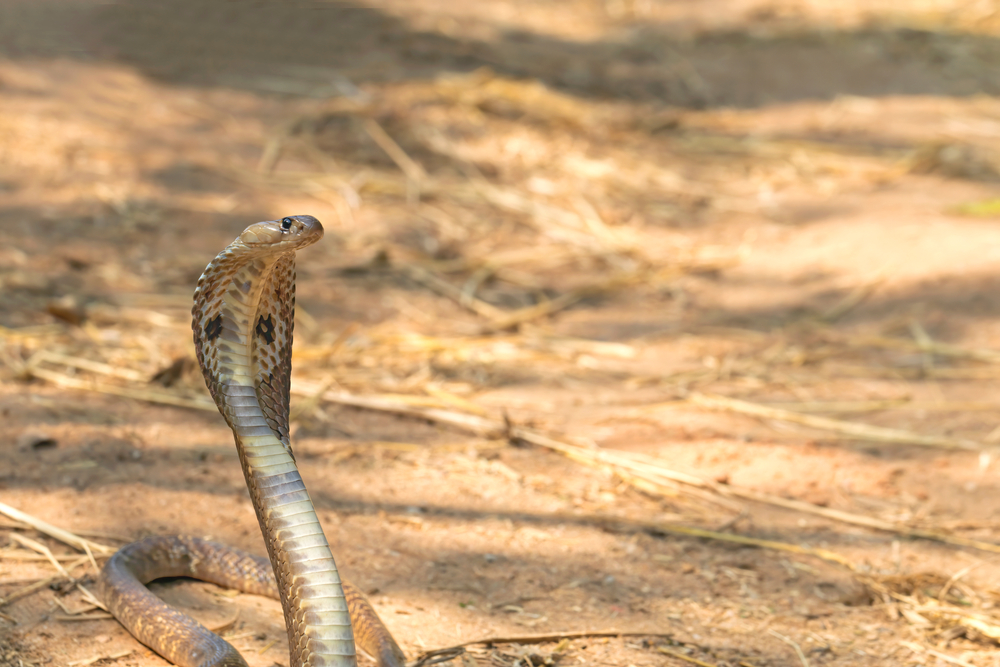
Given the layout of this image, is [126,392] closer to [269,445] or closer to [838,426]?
[269,445]

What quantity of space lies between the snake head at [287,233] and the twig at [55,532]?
138 cm

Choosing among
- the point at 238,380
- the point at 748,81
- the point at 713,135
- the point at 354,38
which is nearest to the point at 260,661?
the point at 238,380

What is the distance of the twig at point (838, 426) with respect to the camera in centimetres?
377

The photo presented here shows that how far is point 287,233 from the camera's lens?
5.48 ft

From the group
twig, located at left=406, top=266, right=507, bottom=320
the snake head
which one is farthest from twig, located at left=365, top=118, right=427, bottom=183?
the snake head

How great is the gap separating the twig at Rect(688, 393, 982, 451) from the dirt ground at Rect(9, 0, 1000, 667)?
0.02 m

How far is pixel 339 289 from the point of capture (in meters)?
5.21

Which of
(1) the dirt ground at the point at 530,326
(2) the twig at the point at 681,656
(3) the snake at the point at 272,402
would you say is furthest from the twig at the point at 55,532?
(2) the twig at the point at 681,656


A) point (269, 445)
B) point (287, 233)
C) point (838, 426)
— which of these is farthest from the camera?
point (838, 426)

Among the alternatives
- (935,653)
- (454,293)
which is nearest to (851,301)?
(454,293)

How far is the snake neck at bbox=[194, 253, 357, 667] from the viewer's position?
1791 mm

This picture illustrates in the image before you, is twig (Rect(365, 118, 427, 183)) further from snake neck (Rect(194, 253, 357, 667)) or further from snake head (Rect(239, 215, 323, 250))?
snake head (Rect(239, 215, 323, 250))

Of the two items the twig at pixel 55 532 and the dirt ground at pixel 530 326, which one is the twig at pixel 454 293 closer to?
the dirt ground at pixel 530 326

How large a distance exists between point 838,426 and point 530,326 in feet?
5.48
